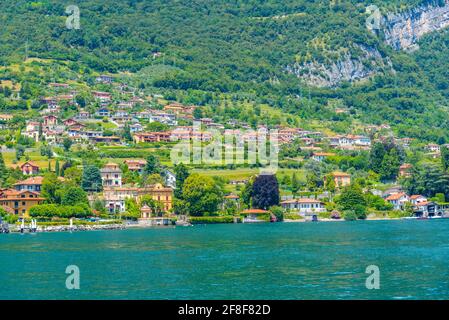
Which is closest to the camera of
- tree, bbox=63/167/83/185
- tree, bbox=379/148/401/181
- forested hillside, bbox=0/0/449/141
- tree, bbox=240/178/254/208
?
tree, bbox=240/178/254/208

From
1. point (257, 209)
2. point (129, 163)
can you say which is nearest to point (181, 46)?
point (129, 163)

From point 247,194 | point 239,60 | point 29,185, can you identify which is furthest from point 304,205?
point 239,60

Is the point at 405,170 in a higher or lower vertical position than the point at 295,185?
higher

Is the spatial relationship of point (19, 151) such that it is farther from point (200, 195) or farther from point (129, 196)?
point (200, 195)

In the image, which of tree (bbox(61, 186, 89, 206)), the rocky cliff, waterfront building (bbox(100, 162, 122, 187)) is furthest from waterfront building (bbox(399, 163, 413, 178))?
the rocky cliff

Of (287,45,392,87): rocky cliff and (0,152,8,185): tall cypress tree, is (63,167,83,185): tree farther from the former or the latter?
(287,45,392,87): rocky cliff

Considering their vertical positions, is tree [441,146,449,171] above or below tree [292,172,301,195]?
above
